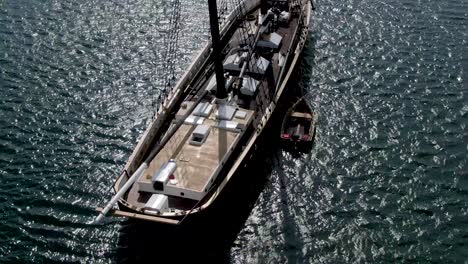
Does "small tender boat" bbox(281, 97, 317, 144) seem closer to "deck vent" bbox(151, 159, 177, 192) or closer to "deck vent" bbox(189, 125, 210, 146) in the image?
"deck vent" bbox(189, 125, 210, 146)

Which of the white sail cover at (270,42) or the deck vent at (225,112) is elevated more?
the white sail cover at (270,42)

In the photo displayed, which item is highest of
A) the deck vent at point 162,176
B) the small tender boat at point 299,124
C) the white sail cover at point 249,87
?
the white sail cover at point 249,87

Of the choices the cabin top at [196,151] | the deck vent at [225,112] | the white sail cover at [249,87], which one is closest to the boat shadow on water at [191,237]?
the cabin top at [196,151]

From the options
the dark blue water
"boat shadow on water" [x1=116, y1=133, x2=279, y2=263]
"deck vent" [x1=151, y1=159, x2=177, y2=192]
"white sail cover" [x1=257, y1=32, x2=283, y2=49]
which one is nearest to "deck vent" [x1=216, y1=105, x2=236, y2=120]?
"boat shadow on water" [x1=116, y1=133, x2=279, y2=263]

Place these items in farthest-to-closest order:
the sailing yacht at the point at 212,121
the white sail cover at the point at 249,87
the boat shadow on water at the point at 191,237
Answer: the white sail cover at the point at 249,87
the sailing yacht at the point at 212,121
the boat shadow on water at the point at 191,237

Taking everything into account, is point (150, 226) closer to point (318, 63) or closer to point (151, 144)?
point (151, 144)

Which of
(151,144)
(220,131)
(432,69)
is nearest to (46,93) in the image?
(151,144)

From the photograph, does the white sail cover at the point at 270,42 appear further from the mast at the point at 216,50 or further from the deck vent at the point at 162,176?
the deck vent at the point at 162,176
